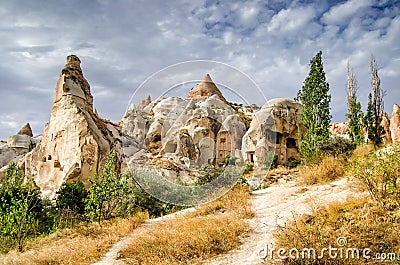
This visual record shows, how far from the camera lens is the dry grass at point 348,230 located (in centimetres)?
368

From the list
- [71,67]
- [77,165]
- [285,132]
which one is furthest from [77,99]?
[285,132]

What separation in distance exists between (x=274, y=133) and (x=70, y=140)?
1121 cm

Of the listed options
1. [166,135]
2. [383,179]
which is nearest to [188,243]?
[383,179]

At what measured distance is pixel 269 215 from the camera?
6.04 meters

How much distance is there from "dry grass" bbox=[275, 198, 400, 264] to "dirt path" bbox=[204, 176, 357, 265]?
1.11 feet

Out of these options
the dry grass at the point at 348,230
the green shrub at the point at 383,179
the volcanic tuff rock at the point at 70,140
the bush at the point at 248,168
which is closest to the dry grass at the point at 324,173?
the green shrub at the point at 383,179

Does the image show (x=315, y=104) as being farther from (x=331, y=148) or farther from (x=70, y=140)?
(x=70, y=140)

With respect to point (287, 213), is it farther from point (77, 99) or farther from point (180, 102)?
point (77, 99)

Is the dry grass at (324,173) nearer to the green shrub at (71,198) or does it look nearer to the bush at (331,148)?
the bush at (331,148)

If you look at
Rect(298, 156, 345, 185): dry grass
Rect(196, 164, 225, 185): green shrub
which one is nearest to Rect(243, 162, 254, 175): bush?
Rect(196, 164, 225, 185): green shrub

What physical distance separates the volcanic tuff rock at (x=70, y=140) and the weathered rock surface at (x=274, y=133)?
312 inches

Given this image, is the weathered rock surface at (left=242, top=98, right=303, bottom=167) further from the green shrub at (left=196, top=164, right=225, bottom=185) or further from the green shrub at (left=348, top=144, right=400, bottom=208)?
the green shrub at (left=348, top=144, right=400, bottom=208)

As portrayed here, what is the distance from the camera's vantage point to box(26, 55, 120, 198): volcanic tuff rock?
1517 centimetres

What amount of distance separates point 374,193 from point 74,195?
10240mm
